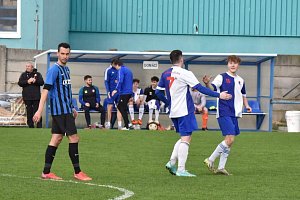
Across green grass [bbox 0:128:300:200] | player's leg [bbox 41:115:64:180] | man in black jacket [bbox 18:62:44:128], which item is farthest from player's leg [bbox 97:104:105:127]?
player's leg [bbox 41:115:64:180]

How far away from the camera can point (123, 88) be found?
90.3 feet

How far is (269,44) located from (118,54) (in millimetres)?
9854

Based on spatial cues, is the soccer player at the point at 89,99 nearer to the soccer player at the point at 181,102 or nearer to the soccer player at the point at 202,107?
the soccer player at the point at 202,107

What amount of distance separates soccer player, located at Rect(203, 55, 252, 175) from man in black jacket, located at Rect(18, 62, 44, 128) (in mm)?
13902

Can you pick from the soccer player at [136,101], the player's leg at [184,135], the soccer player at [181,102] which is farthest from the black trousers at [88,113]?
the player's leg at [184,135]

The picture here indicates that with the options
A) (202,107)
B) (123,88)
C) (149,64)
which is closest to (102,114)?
(123,88)

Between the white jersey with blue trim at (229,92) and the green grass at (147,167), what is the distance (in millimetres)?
948

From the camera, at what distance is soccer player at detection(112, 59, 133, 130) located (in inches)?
1072

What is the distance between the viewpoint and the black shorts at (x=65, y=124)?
13289mm

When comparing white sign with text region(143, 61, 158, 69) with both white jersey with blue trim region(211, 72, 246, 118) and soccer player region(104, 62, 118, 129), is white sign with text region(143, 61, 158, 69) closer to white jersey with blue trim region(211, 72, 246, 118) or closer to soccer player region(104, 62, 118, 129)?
soccer player region(104, 62, 118, 129)

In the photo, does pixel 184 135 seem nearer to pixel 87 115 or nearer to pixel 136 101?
pixel 87 115

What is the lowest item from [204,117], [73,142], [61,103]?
[204,117]

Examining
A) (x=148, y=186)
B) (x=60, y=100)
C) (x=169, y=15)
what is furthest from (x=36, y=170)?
(x=169, y=15)

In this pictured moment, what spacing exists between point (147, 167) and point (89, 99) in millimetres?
13846
